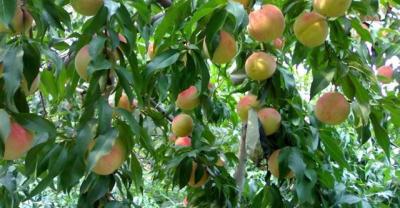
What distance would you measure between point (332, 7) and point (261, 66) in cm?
29

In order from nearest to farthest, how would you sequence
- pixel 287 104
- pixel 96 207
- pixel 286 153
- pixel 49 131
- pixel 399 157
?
pixel 49 131 → pixel 96 207 → pixel 286 153 → pixel 287 104 → pixel 399 157

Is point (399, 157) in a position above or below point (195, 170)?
below

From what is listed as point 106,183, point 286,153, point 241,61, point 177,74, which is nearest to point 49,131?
point 106,183

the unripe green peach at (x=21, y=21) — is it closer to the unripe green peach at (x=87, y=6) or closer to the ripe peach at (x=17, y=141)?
the unripe green peach at (x=87, y=6)

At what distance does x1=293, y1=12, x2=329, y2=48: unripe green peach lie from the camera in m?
1.21

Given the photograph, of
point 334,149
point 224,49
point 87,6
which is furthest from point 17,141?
point 334,149

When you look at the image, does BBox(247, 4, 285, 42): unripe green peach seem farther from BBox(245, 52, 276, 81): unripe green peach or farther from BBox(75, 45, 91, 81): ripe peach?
BBox(75, 45, 91, 81): ripe peach

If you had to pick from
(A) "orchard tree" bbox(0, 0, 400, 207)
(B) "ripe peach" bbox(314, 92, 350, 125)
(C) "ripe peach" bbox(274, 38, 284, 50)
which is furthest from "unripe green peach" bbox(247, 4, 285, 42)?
(C) "ripe peach" bbox(274, 38, 284, 50)

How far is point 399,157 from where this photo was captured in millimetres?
2652

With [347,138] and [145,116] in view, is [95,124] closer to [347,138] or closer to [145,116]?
[145,116]

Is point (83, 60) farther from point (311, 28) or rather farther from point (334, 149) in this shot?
point (334, 149)

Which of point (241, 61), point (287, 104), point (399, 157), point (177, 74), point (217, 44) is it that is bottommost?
point (399, 157)

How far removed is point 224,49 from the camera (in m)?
1.24

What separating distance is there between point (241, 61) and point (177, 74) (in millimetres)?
320
